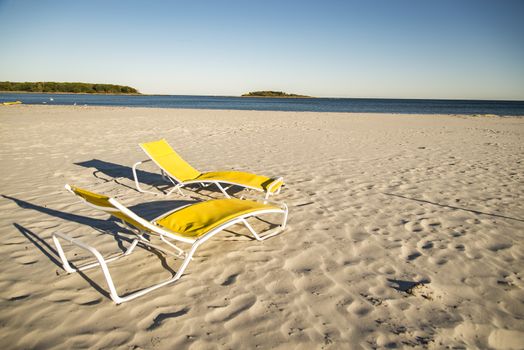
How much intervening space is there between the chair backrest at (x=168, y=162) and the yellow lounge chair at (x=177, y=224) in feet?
5.45

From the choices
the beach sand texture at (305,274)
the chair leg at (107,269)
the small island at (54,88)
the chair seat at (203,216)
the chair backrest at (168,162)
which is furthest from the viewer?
the small island at (54,88)

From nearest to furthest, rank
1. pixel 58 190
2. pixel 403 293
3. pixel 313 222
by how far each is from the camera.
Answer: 1. pixel 403 293
2. pixel 313 222
3. pixel 58 190

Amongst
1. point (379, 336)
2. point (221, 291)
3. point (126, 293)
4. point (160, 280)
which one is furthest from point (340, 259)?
point (126, 293)

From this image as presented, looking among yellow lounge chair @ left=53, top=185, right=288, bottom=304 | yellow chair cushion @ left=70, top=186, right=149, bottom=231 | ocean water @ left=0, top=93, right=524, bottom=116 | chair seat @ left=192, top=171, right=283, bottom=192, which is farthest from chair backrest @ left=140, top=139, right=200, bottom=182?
ocean water @ left=0, top=93, right=524, bottom=116

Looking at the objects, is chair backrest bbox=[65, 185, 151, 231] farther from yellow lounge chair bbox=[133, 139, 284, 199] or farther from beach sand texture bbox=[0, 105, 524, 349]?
yellow lounge chair bbox=[133, 139, 284, 199]

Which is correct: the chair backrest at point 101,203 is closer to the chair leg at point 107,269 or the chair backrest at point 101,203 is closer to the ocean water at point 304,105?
the chair leg at point 107,269

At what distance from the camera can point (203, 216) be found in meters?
3.29

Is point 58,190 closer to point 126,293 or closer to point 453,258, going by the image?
point 126,293

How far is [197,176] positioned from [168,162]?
0.57m

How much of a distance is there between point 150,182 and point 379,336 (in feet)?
16.3

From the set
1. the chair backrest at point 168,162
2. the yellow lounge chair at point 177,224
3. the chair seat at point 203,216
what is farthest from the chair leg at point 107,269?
the chair backrest at point 168,162

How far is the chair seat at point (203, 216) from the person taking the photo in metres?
3.00

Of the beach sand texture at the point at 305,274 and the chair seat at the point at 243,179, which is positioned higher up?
the chair seat at the point at 243,179

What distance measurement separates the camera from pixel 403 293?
267 centimetres
